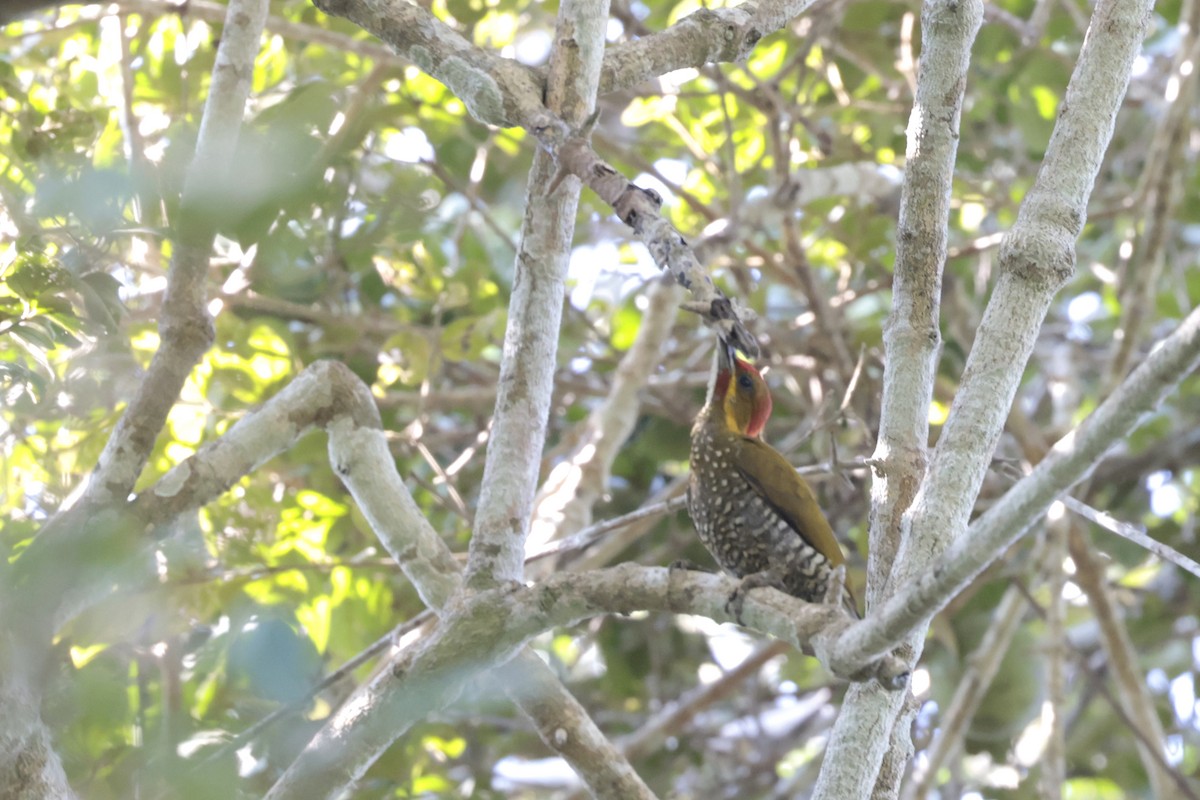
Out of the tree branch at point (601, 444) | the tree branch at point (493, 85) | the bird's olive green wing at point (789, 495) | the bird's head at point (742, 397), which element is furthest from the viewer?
the tree branch at point (601, 444)

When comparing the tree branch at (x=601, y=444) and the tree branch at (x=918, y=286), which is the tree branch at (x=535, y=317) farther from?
the tree branch at (x=601, y=444)

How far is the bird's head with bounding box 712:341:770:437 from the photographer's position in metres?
3.35

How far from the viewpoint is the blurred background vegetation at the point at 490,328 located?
7.80ft

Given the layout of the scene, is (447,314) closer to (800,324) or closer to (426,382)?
(426,382)

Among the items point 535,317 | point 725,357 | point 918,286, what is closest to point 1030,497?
point 918,286

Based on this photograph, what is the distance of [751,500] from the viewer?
10.5 feet

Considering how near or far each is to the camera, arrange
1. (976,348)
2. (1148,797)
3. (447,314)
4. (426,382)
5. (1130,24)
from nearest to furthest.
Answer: (976,348) < (1130,24) < (426,382) < (447,314) < (1148,797)

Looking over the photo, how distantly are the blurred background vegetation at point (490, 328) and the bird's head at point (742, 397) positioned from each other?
0.18 metres

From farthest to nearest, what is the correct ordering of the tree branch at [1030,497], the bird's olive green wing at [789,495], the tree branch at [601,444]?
the tree branch at [601,444]
the bird's olive green wing at [789,495]
the tree branch at [1030,497]

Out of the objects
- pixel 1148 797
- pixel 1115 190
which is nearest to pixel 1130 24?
pixel 1115 190

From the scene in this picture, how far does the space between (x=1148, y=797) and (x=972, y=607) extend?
4.29 feet

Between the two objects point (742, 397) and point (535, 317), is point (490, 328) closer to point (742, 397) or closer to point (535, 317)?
point (742, 397)

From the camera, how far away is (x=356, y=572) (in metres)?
3.87

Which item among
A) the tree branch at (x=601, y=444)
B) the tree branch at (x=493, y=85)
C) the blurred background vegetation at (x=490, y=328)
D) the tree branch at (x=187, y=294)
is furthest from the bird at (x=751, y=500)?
the tree branch at (x=187, y=294)
